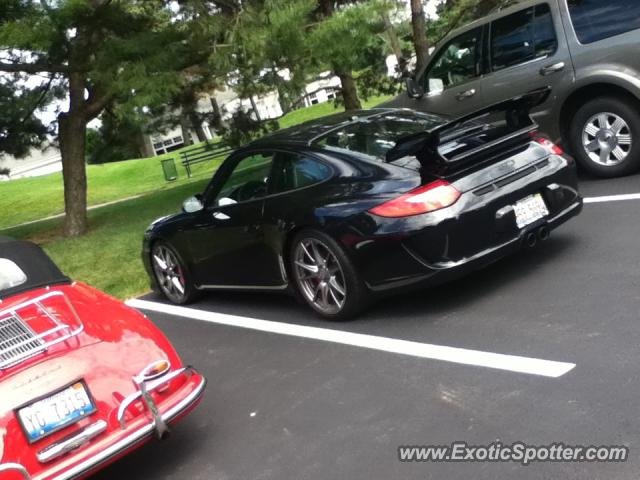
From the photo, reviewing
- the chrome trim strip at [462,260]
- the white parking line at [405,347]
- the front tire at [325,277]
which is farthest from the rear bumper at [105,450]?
the chrome trim strip at [462,260]

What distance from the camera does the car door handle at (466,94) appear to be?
8.36 metres

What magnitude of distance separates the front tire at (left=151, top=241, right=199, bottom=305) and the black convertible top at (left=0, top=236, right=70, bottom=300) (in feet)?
7.34

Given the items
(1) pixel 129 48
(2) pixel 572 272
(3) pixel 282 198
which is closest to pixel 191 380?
(3) pixel 282 198

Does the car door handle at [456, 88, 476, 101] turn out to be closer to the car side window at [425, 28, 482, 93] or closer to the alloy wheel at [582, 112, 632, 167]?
the car side window at [425, 28, 482, 93]

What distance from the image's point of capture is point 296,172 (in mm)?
5594

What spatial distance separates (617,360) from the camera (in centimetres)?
379

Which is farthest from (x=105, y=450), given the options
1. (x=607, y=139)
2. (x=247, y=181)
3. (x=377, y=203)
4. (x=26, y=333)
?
(x=607, y=139)

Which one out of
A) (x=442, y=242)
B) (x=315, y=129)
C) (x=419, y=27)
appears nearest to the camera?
(x=442, y=242)

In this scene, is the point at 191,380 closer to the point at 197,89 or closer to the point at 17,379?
the point at 17,379

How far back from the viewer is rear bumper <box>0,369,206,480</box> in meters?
3.33

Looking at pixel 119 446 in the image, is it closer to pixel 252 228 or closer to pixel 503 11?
pixel 252 228

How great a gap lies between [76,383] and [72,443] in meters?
0.27

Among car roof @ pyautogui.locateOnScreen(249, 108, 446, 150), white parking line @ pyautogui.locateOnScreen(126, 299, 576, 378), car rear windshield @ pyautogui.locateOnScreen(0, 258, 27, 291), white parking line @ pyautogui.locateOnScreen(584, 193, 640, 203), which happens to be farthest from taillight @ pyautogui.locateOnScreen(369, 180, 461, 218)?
white parking line @ pyautogui.locateOnScreen(584, 193, 640, 203)

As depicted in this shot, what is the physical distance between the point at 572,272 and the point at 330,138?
2.00m
